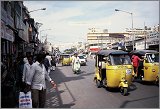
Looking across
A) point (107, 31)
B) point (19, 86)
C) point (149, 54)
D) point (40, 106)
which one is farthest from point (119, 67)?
point (107, 31)

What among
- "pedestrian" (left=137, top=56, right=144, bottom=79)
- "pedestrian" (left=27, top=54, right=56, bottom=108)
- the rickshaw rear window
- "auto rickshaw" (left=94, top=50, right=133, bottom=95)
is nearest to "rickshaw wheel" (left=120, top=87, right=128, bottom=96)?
"auto rickshaw" (left=94, top=50, right=133, bottom=95)

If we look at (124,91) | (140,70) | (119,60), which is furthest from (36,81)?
(140,70)

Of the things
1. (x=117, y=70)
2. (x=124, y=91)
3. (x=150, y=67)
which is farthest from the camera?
(x=150, y=67)

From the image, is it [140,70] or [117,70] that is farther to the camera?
[140,70]

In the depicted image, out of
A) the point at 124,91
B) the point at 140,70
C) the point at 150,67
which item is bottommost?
the point at 124,91

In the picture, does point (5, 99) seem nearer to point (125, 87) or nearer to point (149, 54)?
point (125, 87)

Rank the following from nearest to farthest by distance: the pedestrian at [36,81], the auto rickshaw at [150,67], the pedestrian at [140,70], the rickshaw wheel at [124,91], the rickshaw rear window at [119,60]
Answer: the pedestrian at [36,81] → the rickshaw wheel at [124,91] → the rickshaw rear window at [119,60] → the auto rickshaw at [150,67] → the pedestrian at [140,70]

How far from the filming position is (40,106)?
372 inches

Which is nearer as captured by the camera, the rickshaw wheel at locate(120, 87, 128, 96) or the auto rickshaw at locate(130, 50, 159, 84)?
the rickshaw wheel at locate(120, 87, 128, 96)

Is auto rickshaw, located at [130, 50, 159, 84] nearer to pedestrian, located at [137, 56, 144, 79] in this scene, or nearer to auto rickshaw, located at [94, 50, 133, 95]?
pedestrian, located at [137, 56, 144, 79]

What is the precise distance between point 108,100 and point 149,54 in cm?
576

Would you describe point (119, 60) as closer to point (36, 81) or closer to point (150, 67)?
point (150, 67)

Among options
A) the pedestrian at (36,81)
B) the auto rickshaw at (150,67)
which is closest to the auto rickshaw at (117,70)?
the auto rickshaw at (150,67)

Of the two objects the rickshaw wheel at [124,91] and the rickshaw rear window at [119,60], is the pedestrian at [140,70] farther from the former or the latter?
the rickshaw wheel at [124,91]
